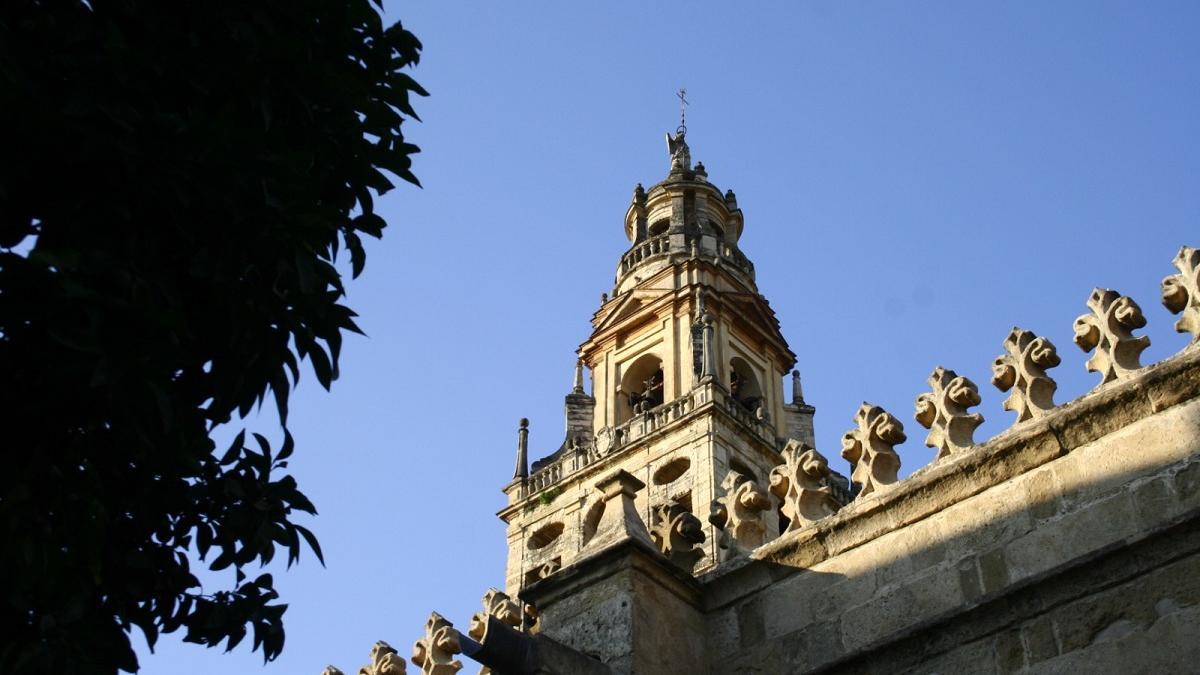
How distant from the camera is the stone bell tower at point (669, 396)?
3791 centimetres

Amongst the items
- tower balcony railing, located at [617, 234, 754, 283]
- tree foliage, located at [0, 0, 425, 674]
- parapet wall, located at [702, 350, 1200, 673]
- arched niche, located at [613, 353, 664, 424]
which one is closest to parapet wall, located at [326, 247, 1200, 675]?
parapet wall, located at [702, 350, 1200, 673]

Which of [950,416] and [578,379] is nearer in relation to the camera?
[950,416]

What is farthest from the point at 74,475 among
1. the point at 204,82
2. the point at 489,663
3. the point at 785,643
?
the point at 785,643

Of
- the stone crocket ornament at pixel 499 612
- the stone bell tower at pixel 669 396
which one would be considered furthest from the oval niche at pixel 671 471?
the stone crocket ornament at pixel 499 612

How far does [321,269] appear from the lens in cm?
606

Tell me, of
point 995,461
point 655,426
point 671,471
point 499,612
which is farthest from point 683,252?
point 995,461

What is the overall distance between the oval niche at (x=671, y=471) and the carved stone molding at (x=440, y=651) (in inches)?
1092

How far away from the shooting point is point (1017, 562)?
24.1 ft

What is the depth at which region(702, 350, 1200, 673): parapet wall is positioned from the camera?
6.89 m

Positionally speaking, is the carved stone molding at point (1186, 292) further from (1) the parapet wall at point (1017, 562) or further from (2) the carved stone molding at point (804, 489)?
(2) the carved stone molding at point (804, 489)

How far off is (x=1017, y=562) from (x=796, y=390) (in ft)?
118

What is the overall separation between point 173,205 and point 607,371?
35.3 m

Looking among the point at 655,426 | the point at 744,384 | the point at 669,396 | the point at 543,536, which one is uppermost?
the point at 744,384

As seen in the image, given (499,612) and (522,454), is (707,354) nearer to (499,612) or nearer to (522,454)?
(522,454)
